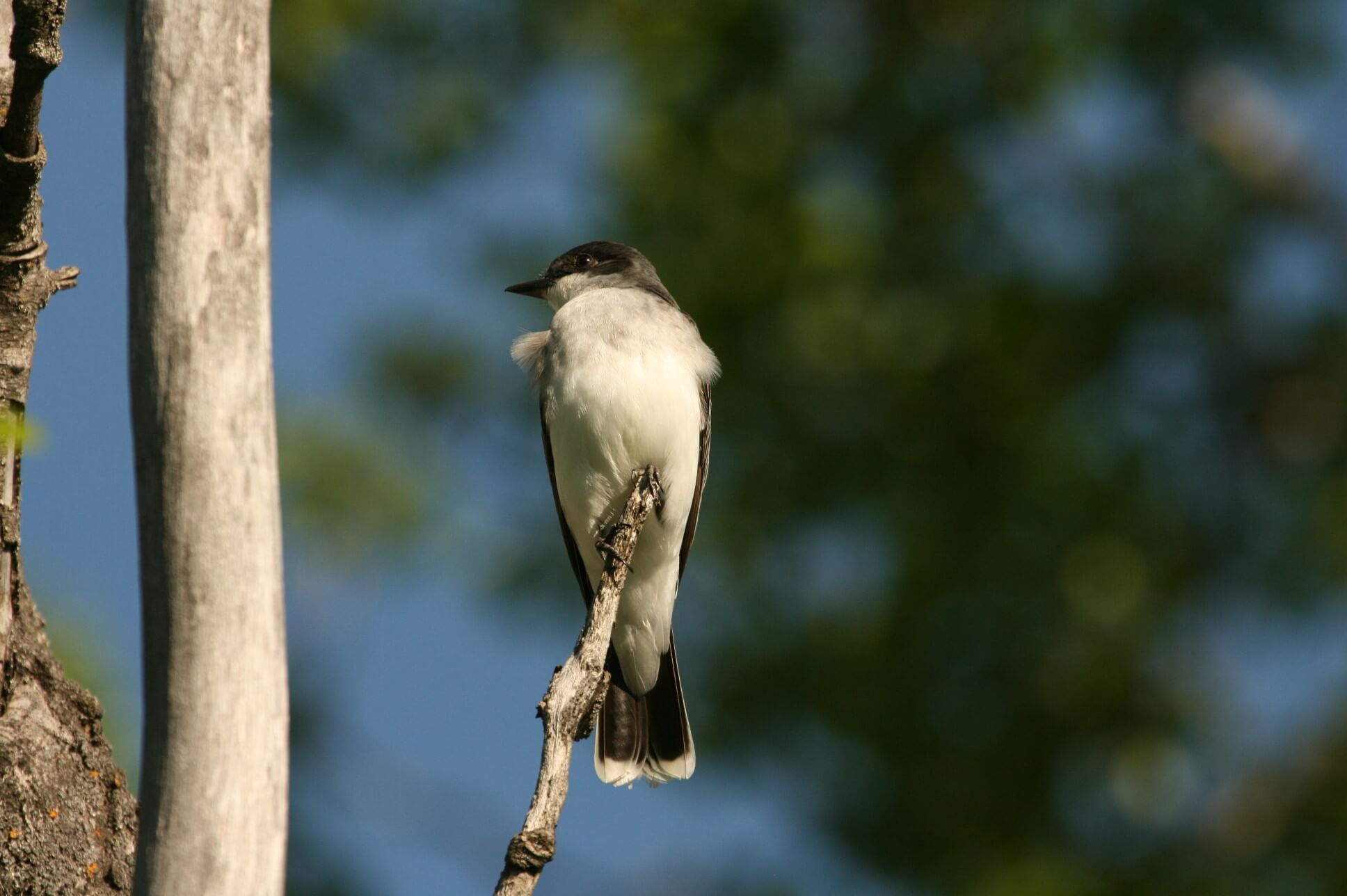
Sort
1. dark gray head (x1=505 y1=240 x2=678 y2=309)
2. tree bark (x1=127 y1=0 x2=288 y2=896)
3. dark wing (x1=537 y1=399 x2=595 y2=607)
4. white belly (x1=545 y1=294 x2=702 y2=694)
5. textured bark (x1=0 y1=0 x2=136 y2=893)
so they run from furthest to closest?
1. dark gray head (x1=505 y1=240 x2=678 y2=309)
2. dark wing (x1=537 y1=399 x2=595 y2=607)
3. white belly (x1=545 y1=294 x2=702 y2=694)
4. textured bark (x1=0 y1=0 x2=136 y2=893)
5. tree bark (x1=127 y1=0 x2=288 y2=896)

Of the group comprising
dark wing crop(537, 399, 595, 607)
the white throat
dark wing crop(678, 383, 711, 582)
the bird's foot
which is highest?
the white throat

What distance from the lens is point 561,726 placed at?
3.31 meters

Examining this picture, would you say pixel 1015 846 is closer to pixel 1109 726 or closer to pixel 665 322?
pixel 1109 726

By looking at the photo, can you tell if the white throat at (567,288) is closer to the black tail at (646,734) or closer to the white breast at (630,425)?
the white breast at (630,425)

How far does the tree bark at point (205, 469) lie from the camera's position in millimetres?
2246

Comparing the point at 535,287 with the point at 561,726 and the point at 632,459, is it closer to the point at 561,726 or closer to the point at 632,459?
the point at 632,459

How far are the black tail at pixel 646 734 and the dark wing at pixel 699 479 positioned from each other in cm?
51

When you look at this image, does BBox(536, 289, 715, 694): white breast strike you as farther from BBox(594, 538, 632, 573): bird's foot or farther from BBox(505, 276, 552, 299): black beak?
BBox(505, 276, 552, 299): black beak

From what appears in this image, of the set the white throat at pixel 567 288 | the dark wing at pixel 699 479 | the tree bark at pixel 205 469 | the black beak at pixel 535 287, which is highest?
the black beak at pixel 535 287

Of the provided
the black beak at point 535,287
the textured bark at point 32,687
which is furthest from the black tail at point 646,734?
the textured bark at point 32,687

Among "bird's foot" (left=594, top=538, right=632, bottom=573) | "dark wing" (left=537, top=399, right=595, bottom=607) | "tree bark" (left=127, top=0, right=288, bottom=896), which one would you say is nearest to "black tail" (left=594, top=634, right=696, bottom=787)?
"dark wing" (left=537, top=399, right=595, bottom=607)

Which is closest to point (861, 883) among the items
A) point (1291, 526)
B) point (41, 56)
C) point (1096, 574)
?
point (1096, 574)

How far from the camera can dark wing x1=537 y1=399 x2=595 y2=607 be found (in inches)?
232

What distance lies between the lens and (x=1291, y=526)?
35.3 ft
